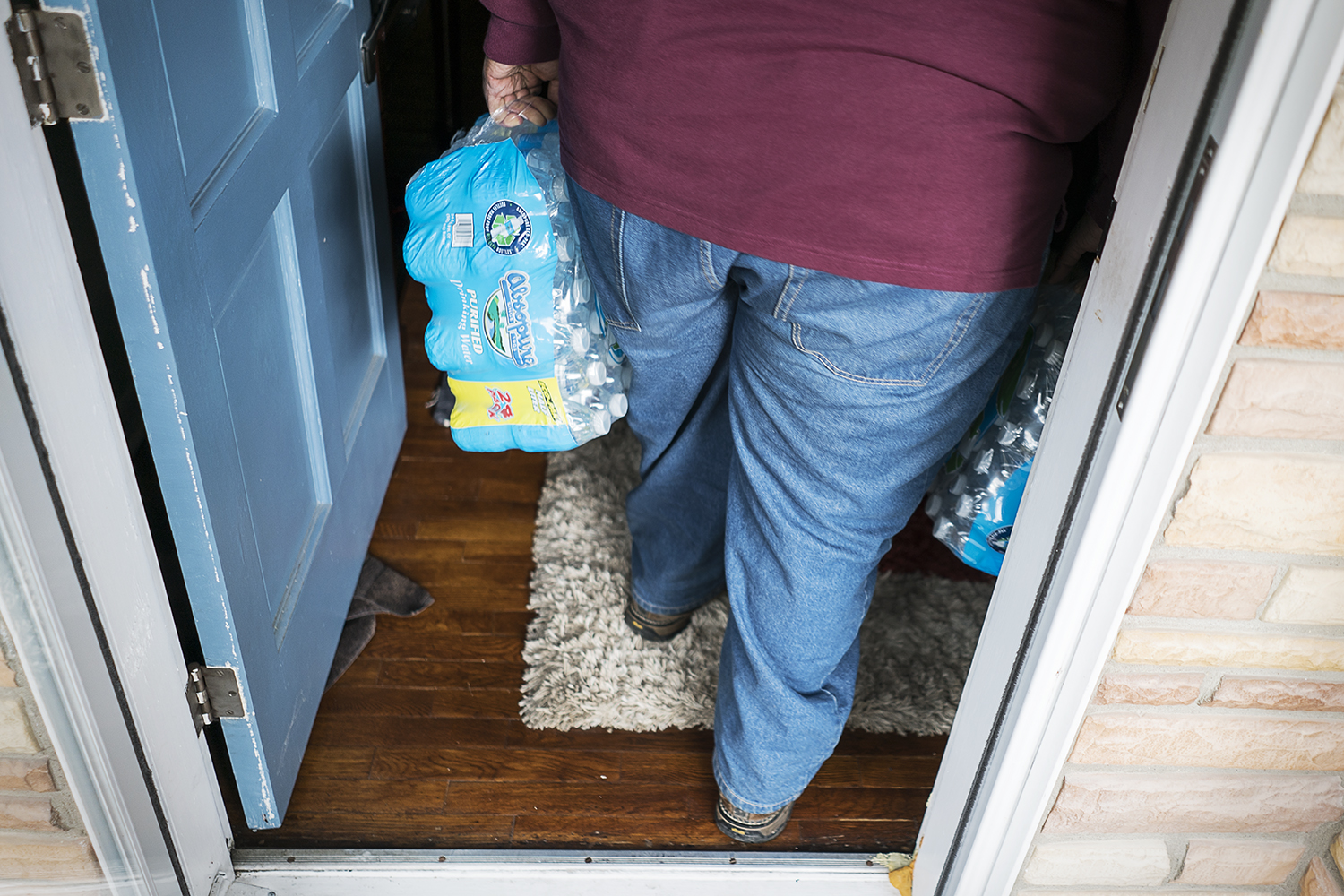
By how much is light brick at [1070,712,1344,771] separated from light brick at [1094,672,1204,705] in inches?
0.9

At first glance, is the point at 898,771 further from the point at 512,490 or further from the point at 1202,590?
the point at 512,490

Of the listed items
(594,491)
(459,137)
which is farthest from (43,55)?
(594,491)


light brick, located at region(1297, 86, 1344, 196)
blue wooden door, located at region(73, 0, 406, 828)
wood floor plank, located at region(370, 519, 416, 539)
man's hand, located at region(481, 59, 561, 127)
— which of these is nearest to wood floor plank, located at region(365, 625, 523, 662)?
blue wooden door, located at region(73, 0, 406, 828)

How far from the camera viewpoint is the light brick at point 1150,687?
97 cm

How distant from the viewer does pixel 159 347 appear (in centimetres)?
95

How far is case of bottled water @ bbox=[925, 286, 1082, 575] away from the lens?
3.73 ft

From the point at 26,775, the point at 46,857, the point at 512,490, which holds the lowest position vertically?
the point at 512,490

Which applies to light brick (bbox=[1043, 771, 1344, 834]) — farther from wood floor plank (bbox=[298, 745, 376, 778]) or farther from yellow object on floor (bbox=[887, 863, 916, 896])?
wood floor plank (bbox=[298, 745, 376, 778])

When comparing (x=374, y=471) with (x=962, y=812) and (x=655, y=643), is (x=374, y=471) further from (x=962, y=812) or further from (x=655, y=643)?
(x=962, y=812)

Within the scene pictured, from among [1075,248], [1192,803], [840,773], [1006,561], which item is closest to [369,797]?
[840,773]

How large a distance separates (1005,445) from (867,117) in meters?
0.45

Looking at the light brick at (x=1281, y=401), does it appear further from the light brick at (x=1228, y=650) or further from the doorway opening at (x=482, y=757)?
the doorway opening at (x=482, y=757)

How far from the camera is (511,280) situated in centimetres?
129

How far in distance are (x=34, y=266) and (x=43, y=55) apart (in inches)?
6.4
